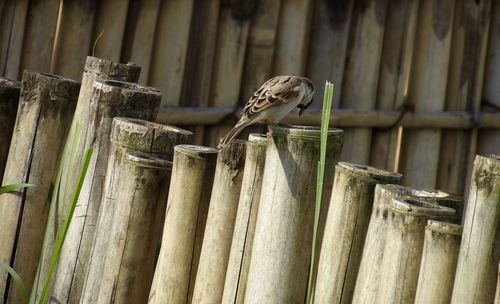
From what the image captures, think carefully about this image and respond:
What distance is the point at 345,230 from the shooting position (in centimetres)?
449

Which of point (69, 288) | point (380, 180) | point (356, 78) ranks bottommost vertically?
point (69, 288)

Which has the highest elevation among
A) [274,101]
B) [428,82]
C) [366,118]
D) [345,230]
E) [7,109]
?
[428,82]

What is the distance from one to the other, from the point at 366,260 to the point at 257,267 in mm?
414

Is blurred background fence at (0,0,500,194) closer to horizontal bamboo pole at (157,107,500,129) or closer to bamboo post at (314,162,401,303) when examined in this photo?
horizontal bamboo pole at (157,107,500,129)

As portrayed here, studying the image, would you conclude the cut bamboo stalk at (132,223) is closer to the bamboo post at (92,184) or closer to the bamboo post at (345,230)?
Result: the bamboo post at (92,184)

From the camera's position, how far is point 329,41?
26.7 ft

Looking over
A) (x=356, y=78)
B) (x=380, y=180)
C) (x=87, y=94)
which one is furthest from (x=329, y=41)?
(x=380, y=180)

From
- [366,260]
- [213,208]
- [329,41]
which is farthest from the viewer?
[329,41]

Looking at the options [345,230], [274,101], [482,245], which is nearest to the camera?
[482,245]

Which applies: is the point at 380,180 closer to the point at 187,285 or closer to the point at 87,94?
the point at 187,285

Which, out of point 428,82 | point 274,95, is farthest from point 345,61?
point 274,95

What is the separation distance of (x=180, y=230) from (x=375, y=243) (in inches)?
34.0

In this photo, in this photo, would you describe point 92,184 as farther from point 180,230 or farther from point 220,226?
point 220,226

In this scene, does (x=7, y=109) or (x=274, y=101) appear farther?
(x=7, y=109)
